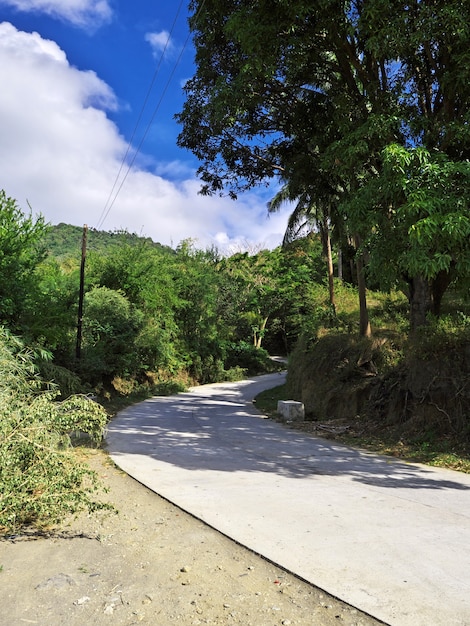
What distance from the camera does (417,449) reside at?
8766 millimetres

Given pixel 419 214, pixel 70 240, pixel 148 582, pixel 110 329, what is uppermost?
pixel 70 240

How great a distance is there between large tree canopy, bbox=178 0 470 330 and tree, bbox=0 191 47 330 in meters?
4.98

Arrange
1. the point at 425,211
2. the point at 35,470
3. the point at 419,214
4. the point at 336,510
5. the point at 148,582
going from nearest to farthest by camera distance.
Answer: the point at 148,582 → the point at 35,470 → the point at 336,510 → the point at 425,211 → the point at 419,214

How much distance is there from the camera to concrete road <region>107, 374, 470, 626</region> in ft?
10.5

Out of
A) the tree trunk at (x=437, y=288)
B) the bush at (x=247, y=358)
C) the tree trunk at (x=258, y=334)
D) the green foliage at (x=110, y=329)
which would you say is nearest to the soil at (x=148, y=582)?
the tree trunk at (x=437, y=288)

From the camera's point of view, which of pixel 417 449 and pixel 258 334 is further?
pixel 258 334

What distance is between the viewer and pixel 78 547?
4105mm

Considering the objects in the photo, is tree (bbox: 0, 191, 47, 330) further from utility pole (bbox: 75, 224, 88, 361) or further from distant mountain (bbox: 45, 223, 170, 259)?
distant mountain (bbox: 45, 223, 170, 259)

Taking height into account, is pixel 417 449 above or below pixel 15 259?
below

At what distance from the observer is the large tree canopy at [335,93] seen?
7.90m

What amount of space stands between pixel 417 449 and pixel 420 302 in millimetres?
3886

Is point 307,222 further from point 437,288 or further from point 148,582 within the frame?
point 148,582

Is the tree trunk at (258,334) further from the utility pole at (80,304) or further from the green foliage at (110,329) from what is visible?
the utility pole at (80,304)

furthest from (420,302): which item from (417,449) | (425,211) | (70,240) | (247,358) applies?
(70,240)
